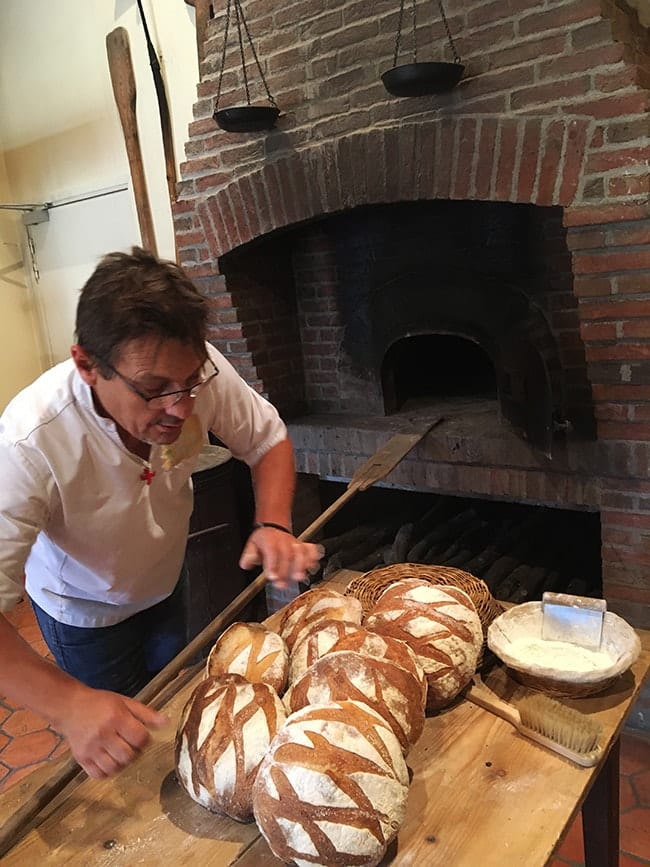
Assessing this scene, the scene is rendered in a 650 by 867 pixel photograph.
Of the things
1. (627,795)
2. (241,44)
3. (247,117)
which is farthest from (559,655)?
(241,44)

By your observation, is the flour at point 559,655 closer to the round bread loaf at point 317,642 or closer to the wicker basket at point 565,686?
the wicker basket at point 565,686

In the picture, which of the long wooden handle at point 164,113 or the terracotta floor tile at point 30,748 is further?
the long wooden handle at point 164,113

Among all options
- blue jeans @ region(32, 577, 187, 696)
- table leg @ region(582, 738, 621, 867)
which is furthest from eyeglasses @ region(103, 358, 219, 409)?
table leg @ region(582, 738, 621, 867)

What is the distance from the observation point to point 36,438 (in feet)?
4.05

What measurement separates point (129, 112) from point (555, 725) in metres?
3.23

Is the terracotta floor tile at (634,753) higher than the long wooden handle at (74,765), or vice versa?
the long wooden handle at (74,765)

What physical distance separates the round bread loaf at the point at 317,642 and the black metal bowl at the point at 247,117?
188 cm

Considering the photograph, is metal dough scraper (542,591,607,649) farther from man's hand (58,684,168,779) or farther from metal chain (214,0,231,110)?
metal chain (214,0,231,110)

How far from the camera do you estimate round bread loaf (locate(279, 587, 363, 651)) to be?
135cm

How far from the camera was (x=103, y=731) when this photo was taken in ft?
3.51

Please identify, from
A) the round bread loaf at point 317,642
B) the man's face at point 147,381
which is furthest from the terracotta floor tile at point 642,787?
the man's face at point 147,381

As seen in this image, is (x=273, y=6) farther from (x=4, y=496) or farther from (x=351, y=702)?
(x=351, y=702)

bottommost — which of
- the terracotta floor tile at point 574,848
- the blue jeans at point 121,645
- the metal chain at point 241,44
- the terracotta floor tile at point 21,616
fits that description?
the terracotta floor tile at point 21,616

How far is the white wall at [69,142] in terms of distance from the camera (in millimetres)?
3285
